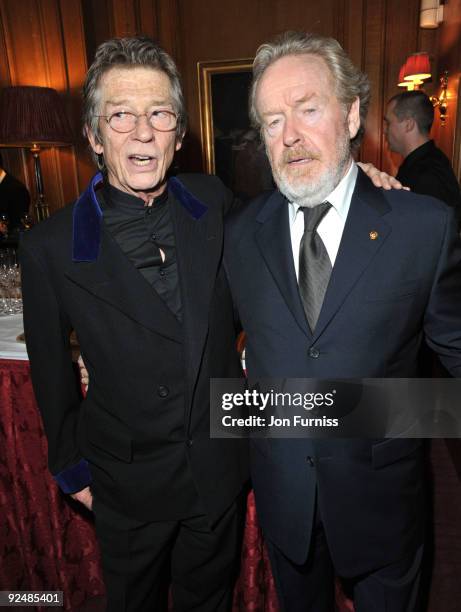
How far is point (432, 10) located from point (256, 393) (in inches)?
187

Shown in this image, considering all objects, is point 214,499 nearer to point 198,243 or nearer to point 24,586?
point 198,243

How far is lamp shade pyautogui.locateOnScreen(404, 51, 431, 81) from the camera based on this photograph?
4.39m

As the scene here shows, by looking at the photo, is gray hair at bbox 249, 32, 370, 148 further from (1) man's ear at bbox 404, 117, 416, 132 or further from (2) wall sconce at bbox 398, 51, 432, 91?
(2) wall sconce at bbox 398, 51, 432, 91

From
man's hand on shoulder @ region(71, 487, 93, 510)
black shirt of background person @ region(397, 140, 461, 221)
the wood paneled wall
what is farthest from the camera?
the wood paneled wall

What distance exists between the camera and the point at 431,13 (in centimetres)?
451

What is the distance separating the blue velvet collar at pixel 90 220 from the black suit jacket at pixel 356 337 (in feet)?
0.51

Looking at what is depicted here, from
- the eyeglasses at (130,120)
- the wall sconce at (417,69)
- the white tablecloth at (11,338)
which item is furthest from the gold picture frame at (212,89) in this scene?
the eyeglasses at (130,120)

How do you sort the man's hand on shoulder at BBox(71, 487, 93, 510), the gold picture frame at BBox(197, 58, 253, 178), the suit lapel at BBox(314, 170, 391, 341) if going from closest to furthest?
the suit lapel at BBox(314, 170, 391, 341)
the man's hand on shoulder at BBox(71, 487, 93, 510)
the gold picture frame at BBox(197, 58, 253, 178)

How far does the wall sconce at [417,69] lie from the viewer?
4.39 metres

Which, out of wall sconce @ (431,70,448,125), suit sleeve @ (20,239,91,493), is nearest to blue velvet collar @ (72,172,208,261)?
suit sleeve @ (20,239,91,493)

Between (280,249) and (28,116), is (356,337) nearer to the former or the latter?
(280,249)

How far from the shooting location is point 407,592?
1376mm

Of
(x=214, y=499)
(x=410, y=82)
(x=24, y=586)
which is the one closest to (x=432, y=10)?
(x=410, y=82)

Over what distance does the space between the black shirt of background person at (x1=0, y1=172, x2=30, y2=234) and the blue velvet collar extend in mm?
2894
